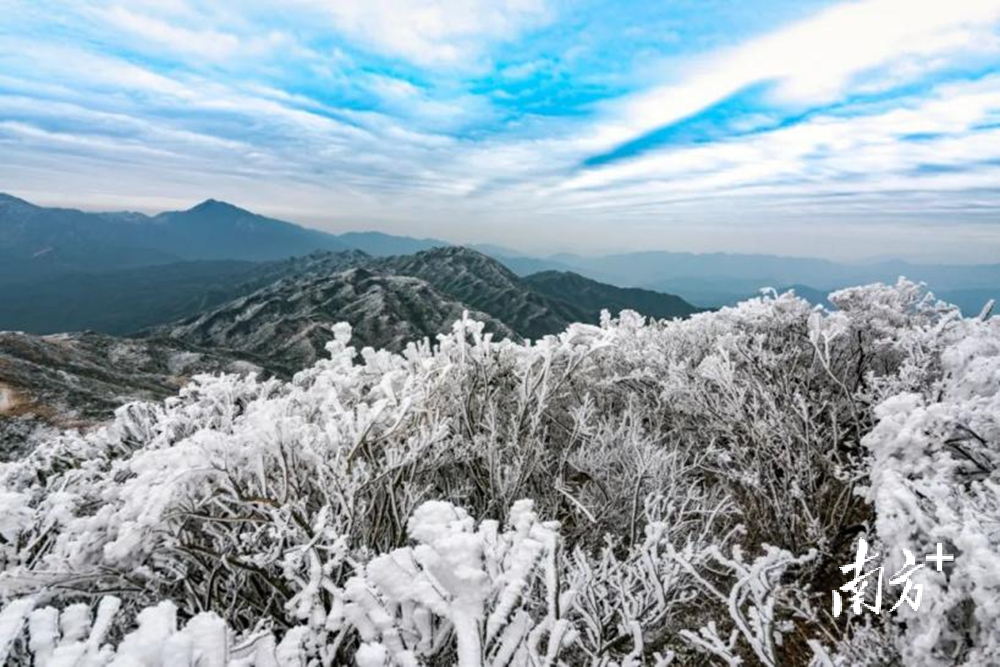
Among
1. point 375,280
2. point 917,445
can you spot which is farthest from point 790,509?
point 375,280

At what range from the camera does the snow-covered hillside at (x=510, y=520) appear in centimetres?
243

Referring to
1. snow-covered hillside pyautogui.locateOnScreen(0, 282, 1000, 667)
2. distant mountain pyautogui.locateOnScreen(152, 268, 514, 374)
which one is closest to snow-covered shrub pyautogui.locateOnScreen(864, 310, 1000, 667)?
snow-covered hillside pyautogui.locateOnScreen(0, 282, 1000, 667)

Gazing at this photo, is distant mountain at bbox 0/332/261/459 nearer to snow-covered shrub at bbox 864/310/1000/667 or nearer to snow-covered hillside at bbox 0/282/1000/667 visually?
snow-covered hillside at bbox 0/282/1000/667

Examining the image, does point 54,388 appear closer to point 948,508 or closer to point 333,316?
point 948,508

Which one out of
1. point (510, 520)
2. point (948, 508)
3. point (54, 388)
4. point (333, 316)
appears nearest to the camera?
point (510, 520)

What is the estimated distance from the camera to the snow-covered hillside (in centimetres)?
243

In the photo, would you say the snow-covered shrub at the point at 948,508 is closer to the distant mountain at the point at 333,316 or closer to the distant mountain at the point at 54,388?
the distant mountain at the point at 54,388

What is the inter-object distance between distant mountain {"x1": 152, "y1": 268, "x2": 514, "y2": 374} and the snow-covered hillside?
302 ft

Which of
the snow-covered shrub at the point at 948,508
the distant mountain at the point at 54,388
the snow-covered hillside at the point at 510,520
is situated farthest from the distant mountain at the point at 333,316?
the snow-covered shrub at the point at 948,508

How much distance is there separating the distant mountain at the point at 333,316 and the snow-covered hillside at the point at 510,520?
302 feet

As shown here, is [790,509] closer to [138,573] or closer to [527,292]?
[138,573]

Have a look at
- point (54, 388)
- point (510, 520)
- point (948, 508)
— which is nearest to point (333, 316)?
point (54, 388)

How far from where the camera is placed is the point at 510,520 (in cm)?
289

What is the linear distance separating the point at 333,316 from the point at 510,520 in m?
125
